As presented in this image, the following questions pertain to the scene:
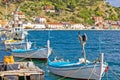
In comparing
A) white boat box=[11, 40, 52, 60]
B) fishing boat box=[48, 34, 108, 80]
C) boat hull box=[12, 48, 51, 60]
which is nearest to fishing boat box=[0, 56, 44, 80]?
fishing boat box=[48, 34, 108, 80]

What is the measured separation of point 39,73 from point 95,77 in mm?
7620

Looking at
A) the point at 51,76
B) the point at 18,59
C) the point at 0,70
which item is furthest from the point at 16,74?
the point at 18,59

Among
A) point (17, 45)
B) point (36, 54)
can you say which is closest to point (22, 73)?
point (36, 54)

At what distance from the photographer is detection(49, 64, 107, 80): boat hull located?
38.6 m

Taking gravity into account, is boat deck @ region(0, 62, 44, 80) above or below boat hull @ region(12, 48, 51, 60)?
above

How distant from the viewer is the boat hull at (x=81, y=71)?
38.6 meters

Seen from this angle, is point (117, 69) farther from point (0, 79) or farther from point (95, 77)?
point (0, 79)

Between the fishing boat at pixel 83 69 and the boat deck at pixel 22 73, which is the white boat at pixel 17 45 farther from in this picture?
the boat deck at pixel 22 73

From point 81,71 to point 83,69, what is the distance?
0.50 meters

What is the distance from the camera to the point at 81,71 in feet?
132

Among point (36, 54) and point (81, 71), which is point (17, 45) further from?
point (81, 71)

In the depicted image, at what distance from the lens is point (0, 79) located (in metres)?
A: 33.8

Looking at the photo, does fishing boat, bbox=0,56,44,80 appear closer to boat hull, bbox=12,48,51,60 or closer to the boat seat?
the boat seat

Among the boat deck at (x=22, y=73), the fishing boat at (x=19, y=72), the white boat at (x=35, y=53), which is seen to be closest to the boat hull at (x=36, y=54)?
the white boat at (x=35, y=53)
